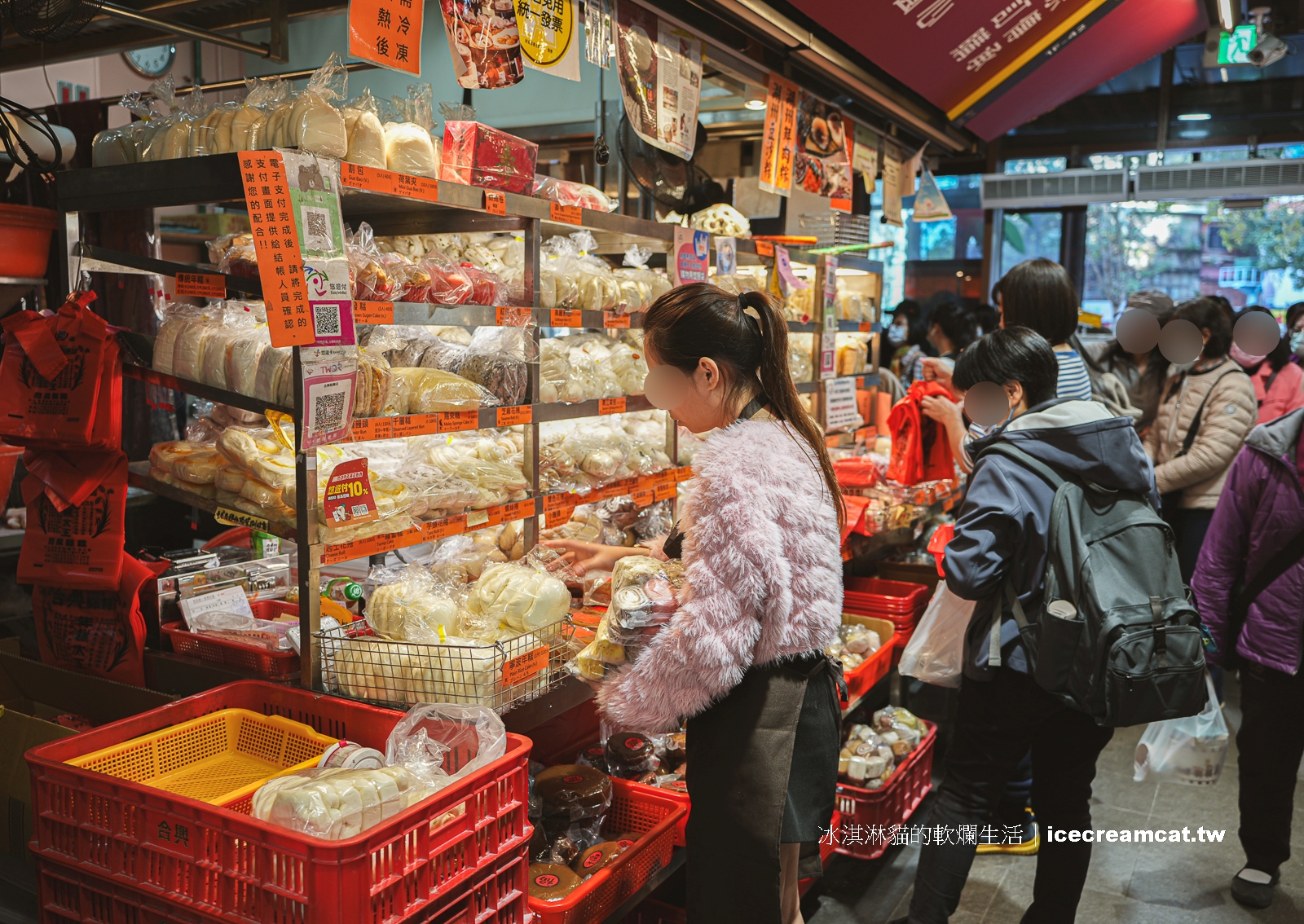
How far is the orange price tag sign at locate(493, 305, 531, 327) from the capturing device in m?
2.72

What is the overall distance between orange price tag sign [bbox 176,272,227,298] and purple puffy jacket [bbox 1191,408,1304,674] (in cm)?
322

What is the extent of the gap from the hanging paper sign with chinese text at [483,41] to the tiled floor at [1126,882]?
295 centimetres

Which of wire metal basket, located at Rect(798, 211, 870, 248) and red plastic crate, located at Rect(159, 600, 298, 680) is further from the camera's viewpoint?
wire metal basket, located at Rect(798, 211, 870, 248)

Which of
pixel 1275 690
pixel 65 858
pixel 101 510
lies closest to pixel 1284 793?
pixel 1275 690

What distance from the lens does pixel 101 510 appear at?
254cm

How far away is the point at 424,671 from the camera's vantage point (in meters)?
2.20

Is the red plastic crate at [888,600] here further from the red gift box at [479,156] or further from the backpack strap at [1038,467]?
the red gift box at [479,156]

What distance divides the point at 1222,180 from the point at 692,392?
311 inches

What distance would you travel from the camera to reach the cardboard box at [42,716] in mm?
2361

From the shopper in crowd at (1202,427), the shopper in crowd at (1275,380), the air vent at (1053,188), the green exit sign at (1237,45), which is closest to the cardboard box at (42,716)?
the shopper in crowd at (1202,427)

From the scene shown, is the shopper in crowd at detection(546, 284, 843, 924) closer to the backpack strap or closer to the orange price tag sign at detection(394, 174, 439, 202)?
the orange price tag sign at detection(394, 174, 439, 202)

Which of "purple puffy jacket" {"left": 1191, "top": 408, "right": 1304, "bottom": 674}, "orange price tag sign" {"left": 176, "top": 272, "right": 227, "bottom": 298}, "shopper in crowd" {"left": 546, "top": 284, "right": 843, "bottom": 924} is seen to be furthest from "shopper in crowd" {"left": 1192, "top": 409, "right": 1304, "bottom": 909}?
"orange price tag sign" {"left": 176, "top": 272, "right": 227, "bottom": 298}

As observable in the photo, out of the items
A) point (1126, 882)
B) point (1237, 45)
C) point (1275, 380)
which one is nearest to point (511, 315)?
point (1126, 882)

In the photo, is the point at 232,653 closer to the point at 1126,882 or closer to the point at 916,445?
the point at 916,445
